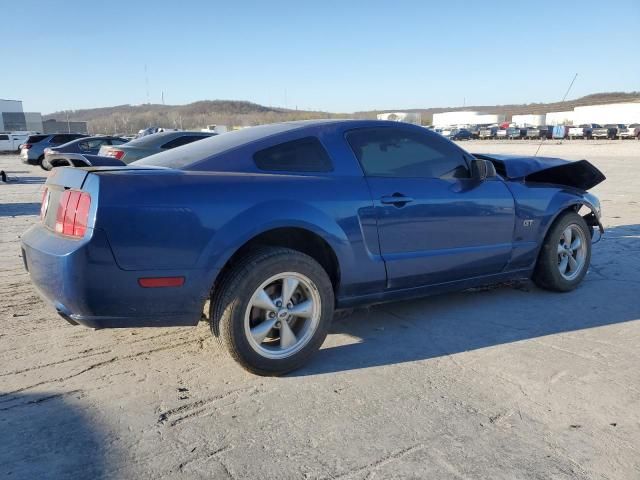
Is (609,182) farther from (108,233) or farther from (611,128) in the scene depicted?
(611,128)

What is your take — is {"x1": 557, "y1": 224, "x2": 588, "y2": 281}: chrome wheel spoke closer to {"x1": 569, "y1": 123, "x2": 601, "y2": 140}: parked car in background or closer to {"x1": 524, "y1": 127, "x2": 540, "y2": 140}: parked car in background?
{"x1": 569, "y1": 123, "x2": 601, "y2": 140}: parked car in background

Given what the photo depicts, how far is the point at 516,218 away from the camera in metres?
4.55

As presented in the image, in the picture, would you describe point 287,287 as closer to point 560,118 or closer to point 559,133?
point 559,133

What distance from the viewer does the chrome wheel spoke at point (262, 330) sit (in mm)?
3271

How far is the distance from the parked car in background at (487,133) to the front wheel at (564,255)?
6432 cm

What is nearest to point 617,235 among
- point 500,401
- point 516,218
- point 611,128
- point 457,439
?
point 516,218

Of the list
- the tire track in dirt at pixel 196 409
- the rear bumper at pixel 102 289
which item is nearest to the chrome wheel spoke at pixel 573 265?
the tire track in dirt at pixel 196 409

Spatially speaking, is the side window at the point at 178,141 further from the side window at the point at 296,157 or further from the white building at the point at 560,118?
the white building at the point at 560,118

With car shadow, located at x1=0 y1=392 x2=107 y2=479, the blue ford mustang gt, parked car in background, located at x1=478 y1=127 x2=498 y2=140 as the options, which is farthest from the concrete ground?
parked car in background, located at x1=478 y1=127 x2=498 y2=140

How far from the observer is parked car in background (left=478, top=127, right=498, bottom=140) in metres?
66.3

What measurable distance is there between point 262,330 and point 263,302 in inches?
6.9

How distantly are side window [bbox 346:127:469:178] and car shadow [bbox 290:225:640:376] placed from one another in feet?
3.79

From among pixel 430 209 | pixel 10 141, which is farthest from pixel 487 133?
pixel 430 209

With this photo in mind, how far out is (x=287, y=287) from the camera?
11.0 ft
